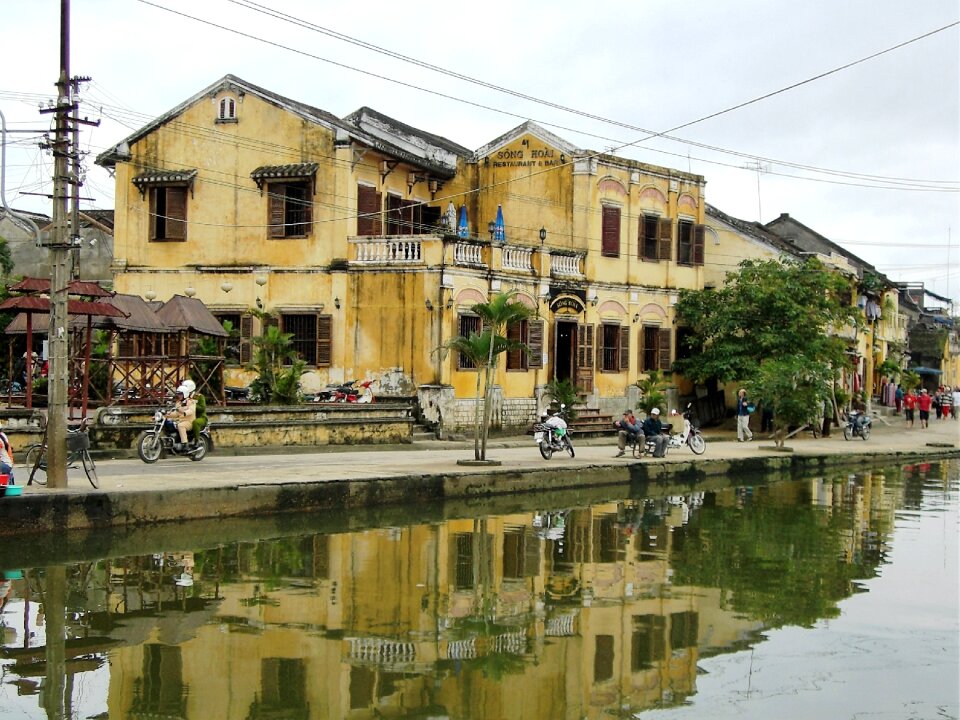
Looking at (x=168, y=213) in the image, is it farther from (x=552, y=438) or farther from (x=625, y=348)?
(x=625, y=348)

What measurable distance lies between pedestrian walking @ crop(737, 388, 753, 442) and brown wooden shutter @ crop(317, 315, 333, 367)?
1198cm

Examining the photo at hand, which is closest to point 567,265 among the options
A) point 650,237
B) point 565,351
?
point 565,351

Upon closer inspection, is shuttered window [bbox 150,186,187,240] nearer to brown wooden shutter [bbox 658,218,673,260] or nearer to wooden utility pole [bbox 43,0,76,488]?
brown wooden shutter [bbox 658,218,673,260]

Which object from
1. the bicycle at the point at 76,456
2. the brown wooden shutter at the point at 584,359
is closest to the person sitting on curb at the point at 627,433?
the brown wooden shutter at the point at 584,359

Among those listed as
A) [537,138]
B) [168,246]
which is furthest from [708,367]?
[168,246]

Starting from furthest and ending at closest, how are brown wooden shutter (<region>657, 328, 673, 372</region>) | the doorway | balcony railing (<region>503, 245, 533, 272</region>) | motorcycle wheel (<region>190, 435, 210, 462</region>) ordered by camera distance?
brown wooden shutter (<region>657, 328, 673, 372</region>) → the doorway → balcony railing (<region>503, 245, 533, 272</region>) → motorcycle wheel (<region>190, 435, 210, 462</region>)

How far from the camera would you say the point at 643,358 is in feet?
116

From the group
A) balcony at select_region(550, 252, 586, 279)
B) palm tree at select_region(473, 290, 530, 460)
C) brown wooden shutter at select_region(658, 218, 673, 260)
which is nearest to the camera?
palm tree at select_region(473, 290, 530, 460)

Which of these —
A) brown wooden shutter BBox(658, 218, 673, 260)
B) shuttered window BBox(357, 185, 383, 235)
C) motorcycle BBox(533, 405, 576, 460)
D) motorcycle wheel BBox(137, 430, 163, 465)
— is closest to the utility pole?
motorcycle wheel BBox(137, 430, 163, 465)

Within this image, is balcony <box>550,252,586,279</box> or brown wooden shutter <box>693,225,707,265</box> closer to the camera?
balcony <box>550,252,586,279</box>

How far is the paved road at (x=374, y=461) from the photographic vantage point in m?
17.0

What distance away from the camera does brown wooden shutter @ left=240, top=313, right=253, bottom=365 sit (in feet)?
98.0

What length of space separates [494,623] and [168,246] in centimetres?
2269

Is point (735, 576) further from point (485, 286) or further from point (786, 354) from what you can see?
point (786, 354)
